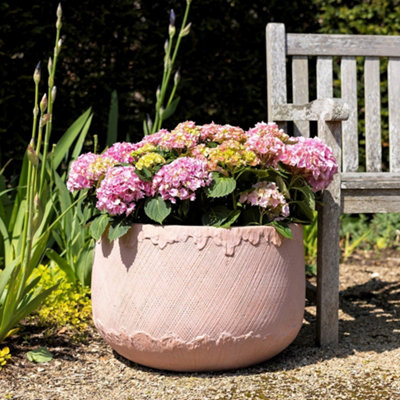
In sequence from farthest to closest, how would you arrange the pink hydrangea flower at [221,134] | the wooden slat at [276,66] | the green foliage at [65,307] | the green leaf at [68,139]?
the green leaf at [68,139]
the wooden slat at [276,66]
the green foliage at [65,307]
the pink hydrangea flower at [221,134]

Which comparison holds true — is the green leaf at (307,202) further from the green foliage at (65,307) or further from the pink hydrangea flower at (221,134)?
the green foliage at (65,307)

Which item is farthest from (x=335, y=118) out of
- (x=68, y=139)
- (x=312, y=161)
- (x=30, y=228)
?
(x=68, y=139)

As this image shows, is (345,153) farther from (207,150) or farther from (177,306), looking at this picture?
(177,306)

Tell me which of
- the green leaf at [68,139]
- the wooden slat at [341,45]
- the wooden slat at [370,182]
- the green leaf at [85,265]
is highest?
the wooden slat at [341,45]

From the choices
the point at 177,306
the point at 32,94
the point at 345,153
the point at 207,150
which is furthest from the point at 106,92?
the point at 177,306

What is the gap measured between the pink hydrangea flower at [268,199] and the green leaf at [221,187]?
0.29 ft

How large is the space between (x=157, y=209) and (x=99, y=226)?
213 millimetres

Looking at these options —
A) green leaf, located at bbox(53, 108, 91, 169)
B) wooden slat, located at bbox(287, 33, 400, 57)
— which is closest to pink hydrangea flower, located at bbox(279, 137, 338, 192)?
wooden slat, located at bbox(287, 33, 400, 57)

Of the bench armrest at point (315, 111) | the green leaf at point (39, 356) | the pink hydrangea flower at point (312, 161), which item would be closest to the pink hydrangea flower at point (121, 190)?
the pink hydrangea flower at point (312, 161)

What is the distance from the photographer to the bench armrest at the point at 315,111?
93.0 inches

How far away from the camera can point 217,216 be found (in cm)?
214

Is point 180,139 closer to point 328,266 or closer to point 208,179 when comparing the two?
point 208,179

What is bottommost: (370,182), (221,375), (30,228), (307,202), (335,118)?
(221,375)

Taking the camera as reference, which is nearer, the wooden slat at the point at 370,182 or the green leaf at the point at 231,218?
the green leaf at the point at 231,218
